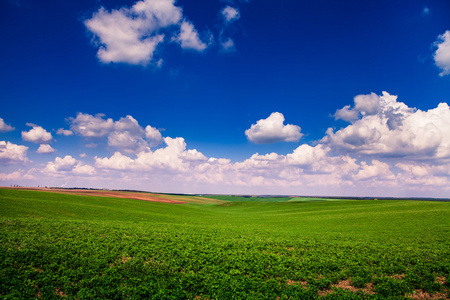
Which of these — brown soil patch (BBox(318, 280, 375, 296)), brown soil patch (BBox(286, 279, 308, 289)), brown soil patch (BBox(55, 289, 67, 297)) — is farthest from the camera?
brown soil patch (BBox(286, 279, 308, 289))

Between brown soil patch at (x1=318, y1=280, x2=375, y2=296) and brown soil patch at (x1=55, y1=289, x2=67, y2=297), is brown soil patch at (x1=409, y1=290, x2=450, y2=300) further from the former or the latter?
brown soil patch at (x1=55, y1=289, x2=67, y2=297)

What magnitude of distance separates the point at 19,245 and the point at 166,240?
9.97 metres

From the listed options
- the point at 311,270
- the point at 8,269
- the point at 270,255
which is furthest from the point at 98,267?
the point at 311,270

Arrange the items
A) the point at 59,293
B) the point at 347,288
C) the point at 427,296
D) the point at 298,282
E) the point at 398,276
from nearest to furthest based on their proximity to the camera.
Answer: the point at 59,293 → the point at 427,296 → the point at 347,288 → the point at 298,282 → the point at 398,276

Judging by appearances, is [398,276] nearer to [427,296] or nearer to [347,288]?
[427,296]

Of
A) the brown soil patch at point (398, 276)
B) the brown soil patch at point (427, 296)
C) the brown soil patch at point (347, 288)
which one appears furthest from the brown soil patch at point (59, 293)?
the brown soil patch at point (398, 276)

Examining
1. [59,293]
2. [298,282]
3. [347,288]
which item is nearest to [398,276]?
[347,288]

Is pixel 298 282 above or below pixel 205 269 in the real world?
below

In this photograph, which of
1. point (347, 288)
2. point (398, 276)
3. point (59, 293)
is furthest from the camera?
point (398, 276)

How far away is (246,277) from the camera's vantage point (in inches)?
516

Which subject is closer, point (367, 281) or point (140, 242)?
point (367, 281)

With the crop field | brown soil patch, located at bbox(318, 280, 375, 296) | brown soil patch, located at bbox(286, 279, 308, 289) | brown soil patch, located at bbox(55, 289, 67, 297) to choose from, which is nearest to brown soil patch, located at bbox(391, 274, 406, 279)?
the crop field

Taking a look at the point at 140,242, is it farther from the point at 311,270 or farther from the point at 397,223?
the point at 397,223

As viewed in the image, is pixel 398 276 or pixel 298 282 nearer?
pixel 298 282
